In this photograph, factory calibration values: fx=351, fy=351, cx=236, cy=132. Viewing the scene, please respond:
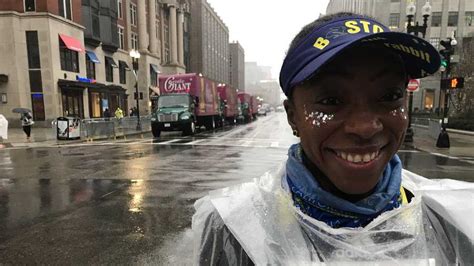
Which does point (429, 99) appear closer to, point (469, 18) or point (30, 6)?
point (469, 18)

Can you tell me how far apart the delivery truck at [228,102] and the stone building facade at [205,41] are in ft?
121

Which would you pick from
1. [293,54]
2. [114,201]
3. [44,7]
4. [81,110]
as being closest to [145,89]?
[81,110]

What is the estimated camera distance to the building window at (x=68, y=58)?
28.5 meters

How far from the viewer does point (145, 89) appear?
1753 inches

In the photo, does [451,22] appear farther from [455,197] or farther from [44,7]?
[455,197]

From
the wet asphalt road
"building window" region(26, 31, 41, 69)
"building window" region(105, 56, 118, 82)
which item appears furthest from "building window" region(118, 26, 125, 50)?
the wet asphalt road

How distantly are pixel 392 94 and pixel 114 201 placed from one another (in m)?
6.03

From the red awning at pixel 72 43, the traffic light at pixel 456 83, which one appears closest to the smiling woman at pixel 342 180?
the traffic light at pixel 456 83

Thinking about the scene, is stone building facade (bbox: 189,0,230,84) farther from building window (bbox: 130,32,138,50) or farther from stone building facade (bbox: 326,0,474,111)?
stone building facade (bbox: 326,0,474,111)

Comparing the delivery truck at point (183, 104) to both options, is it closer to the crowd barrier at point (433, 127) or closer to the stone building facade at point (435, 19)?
the crowd barrier at point (433, 127)

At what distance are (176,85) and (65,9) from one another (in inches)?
537

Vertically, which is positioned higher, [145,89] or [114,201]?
[145,89]

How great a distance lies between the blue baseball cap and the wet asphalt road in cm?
61

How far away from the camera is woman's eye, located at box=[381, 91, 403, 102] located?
4.10 feet
